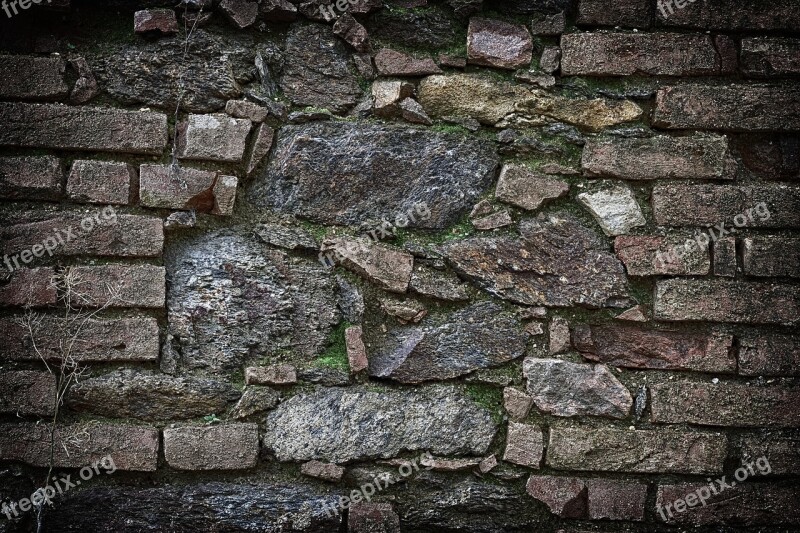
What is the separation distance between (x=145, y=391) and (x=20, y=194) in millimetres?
675

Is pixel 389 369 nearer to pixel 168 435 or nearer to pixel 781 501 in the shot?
pixel 168 435

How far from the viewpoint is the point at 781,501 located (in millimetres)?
2088

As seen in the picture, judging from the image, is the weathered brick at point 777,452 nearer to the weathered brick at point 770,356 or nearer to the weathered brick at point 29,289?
the weathered brick at point 770,356

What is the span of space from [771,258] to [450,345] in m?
0.98

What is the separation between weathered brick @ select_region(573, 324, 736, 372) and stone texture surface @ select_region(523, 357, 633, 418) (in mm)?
53

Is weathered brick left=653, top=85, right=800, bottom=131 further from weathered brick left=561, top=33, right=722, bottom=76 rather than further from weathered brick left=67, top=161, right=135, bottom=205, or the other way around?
weathered brick left=67, top=161, right=135, bottom=205

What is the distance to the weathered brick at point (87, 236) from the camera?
6.73 ft

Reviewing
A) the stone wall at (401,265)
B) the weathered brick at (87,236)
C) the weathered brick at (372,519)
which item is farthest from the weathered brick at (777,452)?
the weathered brick at (87,236)

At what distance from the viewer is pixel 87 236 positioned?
6.75 feet

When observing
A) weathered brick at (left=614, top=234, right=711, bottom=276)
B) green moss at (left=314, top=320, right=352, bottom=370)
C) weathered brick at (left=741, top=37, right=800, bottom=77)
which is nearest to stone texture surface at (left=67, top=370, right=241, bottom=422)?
green moss at (left=314, top=320, right=352, bottom=370)

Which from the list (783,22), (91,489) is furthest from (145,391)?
(783,22)

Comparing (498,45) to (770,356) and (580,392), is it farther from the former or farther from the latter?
(770,356)
